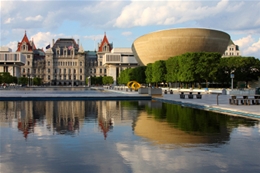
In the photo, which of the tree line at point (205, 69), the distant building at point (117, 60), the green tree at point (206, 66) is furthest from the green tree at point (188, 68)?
the distant building at point (117, 60)

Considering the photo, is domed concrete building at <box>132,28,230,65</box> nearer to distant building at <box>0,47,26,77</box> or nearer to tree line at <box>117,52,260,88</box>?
tree line at <box>117,52,260,88</box>

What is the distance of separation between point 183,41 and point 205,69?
1707 inches

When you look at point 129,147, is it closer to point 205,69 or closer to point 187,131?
point 187,131

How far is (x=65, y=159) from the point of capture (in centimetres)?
985

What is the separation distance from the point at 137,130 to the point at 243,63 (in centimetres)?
6777

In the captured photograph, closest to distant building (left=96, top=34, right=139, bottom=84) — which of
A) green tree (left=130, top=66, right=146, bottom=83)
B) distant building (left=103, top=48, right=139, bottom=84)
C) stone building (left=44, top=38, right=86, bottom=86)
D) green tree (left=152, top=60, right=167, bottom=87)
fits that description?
distant building (left=103, top=48, right=139, bottom=84)

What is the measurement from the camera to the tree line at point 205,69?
70.5 metres

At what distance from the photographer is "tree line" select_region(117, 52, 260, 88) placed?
A: 7050 cm

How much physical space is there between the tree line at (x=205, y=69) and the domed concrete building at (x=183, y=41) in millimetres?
19455

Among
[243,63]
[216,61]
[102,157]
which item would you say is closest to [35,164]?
[102,157]

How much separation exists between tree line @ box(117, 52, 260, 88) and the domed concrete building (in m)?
19.5

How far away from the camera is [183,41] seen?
112m

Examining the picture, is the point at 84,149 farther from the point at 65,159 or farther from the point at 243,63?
the point at 243,63

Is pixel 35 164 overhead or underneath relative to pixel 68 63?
underneath
